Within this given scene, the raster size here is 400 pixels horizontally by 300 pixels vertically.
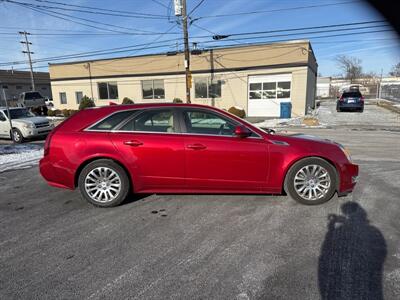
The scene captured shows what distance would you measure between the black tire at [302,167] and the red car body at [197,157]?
0.07 m

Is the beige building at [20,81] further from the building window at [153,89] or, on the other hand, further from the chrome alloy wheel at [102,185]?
the chrome alloy wheel at [102,185]

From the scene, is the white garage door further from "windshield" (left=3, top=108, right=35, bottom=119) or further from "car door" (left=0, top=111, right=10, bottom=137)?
"car door" (left=0, top=111, right=10, bottom=137)

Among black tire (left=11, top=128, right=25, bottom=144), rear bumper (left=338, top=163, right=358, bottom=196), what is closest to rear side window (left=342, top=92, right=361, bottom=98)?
rear bumper (left=338, top=163, right=358, bottom=196)

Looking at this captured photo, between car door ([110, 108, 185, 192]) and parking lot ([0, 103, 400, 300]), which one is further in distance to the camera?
car door ([110, 108, 185, 192])

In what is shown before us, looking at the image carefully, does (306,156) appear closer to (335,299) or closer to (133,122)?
(335,299)

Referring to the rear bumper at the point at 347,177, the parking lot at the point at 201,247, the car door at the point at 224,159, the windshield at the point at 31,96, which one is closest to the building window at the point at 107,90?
the windshield at the point at 31,96

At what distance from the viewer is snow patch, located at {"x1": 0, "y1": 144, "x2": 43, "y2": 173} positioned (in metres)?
7.30

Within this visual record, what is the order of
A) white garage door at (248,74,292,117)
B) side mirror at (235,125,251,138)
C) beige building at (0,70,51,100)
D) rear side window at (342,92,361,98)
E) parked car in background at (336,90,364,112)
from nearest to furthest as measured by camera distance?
side mirror at (235,125,251,138), white garage door at (248,74,292,117), parked car in background at (336,90,364,112), rear side window at (342,92,361,98), beige building at (0,70,51,100)

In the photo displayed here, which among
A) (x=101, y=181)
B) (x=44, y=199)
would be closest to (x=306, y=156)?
(x=101, y=181)

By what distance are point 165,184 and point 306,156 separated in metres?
2.14

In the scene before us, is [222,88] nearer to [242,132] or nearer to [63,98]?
[63,98]

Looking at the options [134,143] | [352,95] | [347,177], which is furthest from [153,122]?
[352,95]

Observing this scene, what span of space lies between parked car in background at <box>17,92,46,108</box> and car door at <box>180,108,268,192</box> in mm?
28143

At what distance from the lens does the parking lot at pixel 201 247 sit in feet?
8.26
